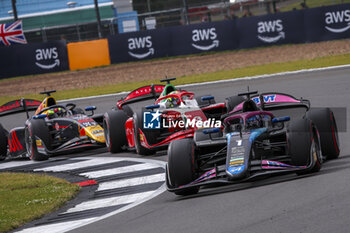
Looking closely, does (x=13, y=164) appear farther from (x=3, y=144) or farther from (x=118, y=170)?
(x=118, y=170)

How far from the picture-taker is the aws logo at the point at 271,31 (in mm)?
29359

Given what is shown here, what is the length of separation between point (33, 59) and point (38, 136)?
730 inches

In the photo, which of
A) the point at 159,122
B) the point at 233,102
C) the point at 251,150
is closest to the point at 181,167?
the point at 251,150

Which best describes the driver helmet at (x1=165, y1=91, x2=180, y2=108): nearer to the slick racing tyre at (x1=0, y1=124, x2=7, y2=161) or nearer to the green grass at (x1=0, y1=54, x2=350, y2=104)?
the slick racing tyre at (x1=0, y1=124, x2=7, y2=161)

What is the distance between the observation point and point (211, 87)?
21438mm

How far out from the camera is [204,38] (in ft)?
102

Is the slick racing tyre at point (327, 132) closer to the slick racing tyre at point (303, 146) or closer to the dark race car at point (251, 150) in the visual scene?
the dark race car at point (251, 150)


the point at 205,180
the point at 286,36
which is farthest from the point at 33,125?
the point at 286,36

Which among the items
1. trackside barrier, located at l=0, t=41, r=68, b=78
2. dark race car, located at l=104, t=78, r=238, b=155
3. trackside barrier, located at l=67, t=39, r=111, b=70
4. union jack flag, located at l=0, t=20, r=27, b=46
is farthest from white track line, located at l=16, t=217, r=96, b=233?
union jack flag, located at l=0, t=20, r=27, b=46

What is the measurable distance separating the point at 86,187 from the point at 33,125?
14.6 ft

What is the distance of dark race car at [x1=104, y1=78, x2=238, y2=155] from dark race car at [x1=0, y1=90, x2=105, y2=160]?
0.52m

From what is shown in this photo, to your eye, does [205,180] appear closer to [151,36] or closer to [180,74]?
[180,74]

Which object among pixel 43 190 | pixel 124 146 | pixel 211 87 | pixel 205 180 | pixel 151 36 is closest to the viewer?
pixel 205 180

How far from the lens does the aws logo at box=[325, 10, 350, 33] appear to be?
27.7 metres
